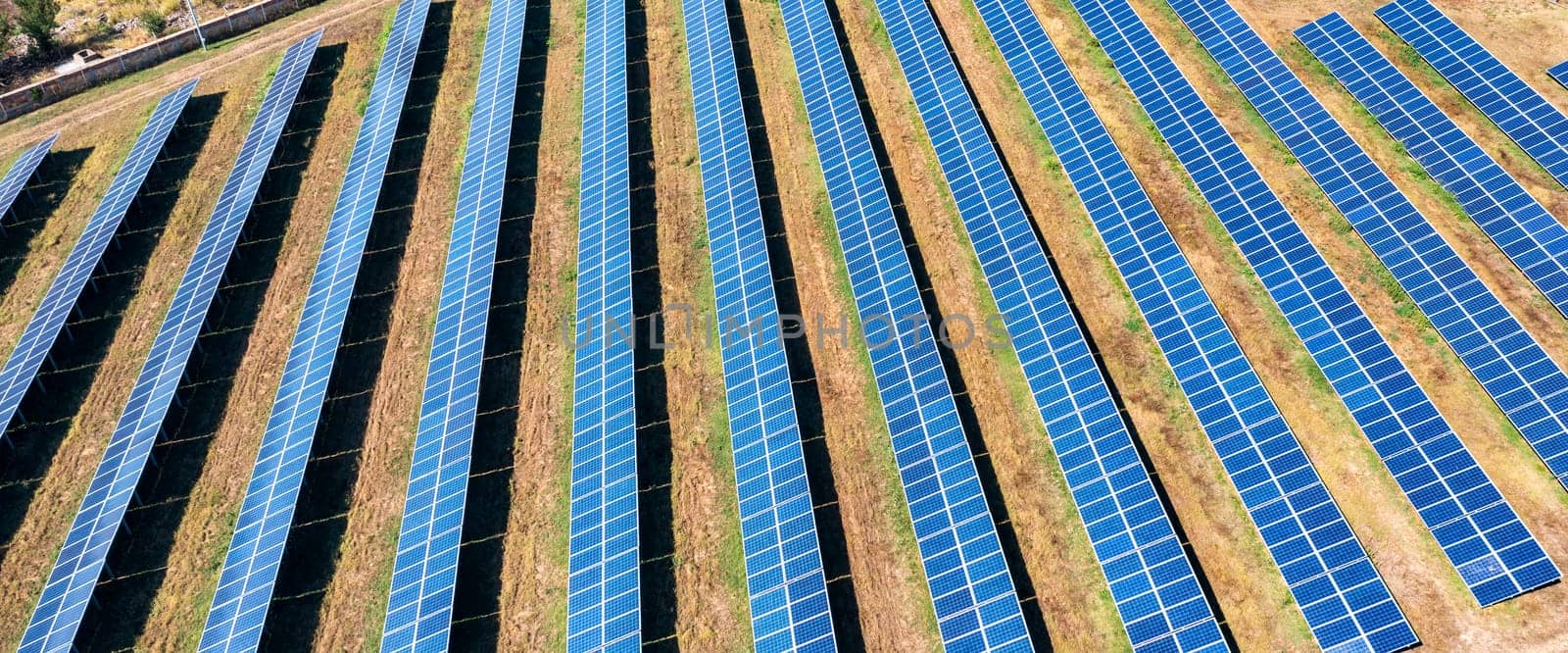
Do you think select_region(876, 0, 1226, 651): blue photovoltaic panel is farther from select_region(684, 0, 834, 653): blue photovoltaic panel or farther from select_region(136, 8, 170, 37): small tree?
select_region(136, 8, 170, 37): small tree

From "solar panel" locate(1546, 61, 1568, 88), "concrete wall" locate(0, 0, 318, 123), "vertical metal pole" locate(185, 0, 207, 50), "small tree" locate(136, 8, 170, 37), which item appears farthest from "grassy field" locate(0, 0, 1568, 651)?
"small tree" locate(136, 8, 170, 37)

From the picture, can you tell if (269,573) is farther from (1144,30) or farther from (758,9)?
(1144,30)

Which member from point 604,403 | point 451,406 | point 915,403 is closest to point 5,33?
point 451,406

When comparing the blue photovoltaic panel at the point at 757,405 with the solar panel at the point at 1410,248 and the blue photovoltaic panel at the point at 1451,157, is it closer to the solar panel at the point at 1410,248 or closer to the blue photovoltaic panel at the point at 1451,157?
the solar panel at the point at 1410,248

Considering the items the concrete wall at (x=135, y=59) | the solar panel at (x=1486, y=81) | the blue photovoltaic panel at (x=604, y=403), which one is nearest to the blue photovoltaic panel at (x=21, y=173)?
the concrete wall at (x=135, y=59)

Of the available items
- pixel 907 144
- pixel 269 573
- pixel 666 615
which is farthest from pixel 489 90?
pixel 666 615

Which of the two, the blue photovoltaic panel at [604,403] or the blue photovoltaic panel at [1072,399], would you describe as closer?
the blue photovoltaic panel at [1072,399]
